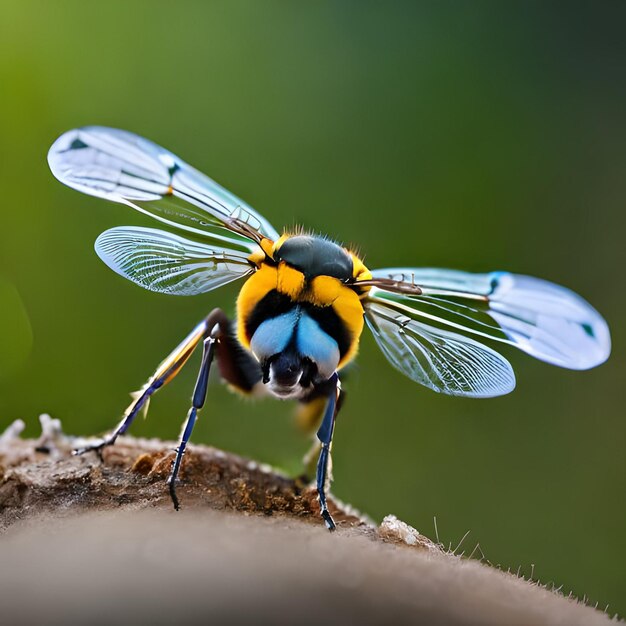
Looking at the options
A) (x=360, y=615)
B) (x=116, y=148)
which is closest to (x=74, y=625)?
(x=360, y=615)

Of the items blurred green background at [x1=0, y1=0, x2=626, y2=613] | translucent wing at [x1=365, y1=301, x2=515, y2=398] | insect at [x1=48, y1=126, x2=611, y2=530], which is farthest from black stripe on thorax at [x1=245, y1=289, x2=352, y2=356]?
blurred green background at [x1=0, y1=0, x2=626, y2=613]

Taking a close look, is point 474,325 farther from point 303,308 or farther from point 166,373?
point 166,373

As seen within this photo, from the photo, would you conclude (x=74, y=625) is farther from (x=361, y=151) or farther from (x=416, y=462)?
(x=361, y=151)

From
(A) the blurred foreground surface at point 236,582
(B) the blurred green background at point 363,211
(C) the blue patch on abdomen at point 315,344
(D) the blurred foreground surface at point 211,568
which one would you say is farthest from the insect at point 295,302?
(B) the blurred green background at point 363,211

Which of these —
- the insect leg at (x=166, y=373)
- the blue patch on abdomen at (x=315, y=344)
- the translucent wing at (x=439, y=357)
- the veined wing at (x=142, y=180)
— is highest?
the veined wing at (x=142, y=180)

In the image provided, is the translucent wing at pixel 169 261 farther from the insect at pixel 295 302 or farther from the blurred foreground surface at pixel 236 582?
the blurred foreground surface at pixel 236 582

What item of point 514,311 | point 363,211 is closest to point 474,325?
point 514,311
